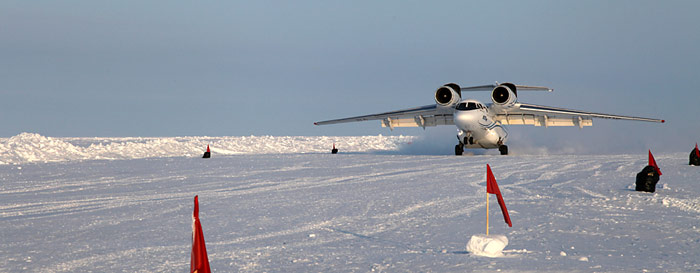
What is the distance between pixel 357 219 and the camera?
31.5ft

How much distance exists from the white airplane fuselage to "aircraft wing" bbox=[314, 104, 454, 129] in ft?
10.9

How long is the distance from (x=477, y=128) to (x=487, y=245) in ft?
72.2

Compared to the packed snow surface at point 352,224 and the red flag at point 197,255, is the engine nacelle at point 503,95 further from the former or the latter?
the red flag at point 197,255

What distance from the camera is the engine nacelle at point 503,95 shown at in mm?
30188

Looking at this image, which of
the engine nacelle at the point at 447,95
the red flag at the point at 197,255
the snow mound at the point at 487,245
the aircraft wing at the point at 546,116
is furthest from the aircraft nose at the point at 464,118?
the red flag at the point at 197,255

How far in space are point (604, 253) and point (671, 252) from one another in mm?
832

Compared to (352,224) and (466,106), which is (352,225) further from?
(466,106)

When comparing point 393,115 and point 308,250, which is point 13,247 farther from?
point 393,115

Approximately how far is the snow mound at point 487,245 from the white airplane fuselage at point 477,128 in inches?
825

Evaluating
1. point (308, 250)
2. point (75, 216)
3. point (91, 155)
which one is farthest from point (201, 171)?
point (91, 155)

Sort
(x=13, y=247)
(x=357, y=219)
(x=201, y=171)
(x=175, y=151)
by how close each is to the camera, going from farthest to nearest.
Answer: (x=175, y=151) < (x=201, y=171) < (x=357, y=219) < (x=13, y=247)

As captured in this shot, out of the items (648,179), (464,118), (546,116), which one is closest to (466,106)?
(464,118)

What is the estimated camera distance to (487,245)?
6648mm

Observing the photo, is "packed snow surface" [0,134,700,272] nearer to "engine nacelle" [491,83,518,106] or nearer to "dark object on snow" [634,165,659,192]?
"dark object on snow" [634,165,659,192]
